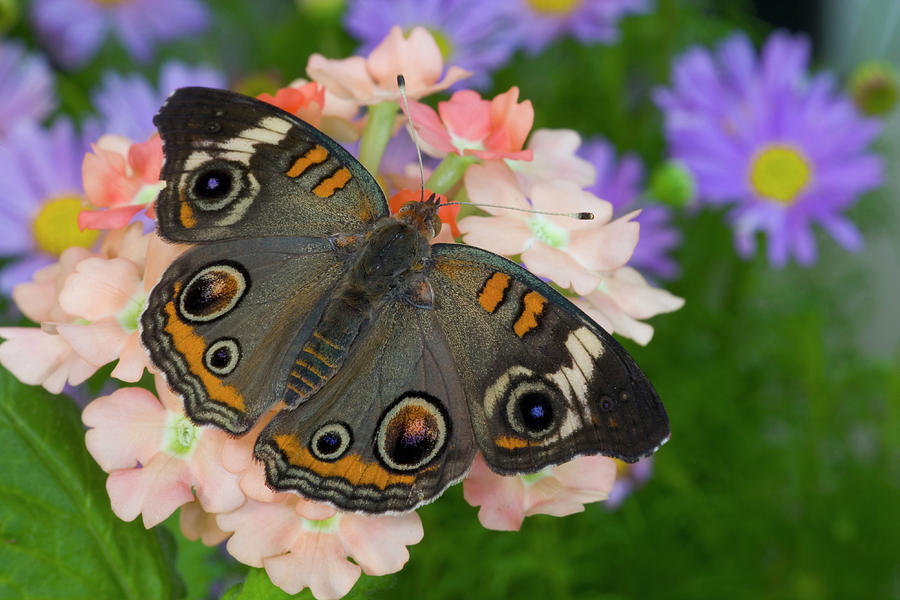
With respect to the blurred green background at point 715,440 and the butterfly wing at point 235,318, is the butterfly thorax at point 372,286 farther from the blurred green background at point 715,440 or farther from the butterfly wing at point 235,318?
the blurred green background at point 715,440

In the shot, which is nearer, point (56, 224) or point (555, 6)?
point (56, 224)

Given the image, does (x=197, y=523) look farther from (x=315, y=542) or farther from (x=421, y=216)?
(x=421, y=216)

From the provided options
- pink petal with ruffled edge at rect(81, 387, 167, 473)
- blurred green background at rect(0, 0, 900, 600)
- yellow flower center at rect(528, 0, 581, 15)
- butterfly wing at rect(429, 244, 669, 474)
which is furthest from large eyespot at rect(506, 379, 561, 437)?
yellow flower center at rect(528, 0, 581, 15)

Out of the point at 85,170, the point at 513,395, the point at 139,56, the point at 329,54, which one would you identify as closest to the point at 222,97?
the point at 85,170

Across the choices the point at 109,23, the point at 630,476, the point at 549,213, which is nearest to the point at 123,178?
the point at 549,213

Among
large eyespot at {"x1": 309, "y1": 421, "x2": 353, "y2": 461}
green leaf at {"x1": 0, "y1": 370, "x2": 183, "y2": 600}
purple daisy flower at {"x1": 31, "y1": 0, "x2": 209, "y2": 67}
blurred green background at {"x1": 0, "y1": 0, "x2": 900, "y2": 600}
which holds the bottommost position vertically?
blurred green background at {"x1": 0, "y1": 0, "x2": 900, "y2": 600}

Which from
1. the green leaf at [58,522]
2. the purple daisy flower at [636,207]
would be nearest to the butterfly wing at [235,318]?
the green leaf at [58,522]

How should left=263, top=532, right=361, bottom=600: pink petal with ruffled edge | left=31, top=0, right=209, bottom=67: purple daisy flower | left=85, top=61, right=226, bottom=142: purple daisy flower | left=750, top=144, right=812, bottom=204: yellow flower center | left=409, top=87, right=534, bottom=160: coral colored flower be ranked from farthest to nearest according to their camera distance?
left=31, top=0, right=209, bottom=67: purple daisy flower → left=750, top=144, right=812, bottom=204: yellow flower center → left=85, top=61, right=226, bottom=142: purple daisy flower → left=409, top=87, right=534, bottom=160: coral colored flower → left=263, top=532, right=361, bottom=600: pink petal with ruffled edge

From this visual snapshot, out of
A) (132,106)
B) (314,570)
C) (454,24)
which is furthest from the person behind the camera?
(454,24)

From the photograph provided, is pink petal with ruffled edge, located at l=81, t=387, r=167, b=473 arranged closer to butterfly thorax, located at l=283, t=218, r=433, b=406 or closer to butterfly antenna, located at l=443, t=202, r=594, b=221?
butterfly thorax, located at l=283, t=218, r=433, b=406
